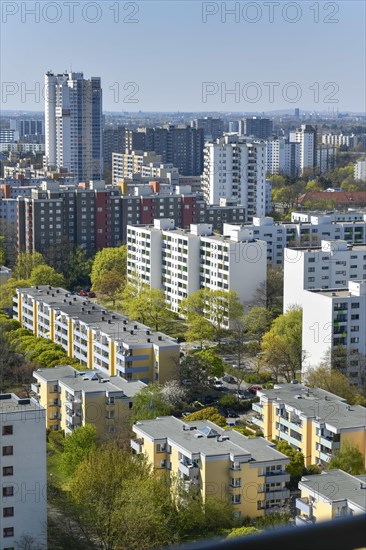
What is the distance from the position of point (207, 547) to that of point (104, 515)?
9.57 feet

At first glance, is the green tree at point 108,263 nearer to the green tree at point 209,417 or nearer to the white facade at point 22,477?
the green tree at point 209,417

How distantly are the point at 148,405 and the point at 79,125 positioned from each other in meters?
12.2

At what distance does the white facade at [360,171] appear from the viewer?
16.6m

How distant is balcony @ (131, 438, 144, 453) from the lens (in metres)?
3.70

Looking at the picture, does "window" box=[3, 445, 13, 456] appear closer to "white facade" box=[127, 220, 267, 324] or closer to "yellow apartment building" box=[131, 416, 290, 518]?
"yellow apartment building" box=[131, 416, 290, 518]

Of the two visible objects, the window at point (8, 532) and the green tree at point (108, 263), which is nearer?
the window at point (8, 532)

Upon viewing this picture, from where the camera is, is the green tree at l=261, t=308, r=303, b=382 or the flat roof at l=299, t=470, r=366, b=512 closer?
the flat roof at l=299, t=470, r=366, b=512

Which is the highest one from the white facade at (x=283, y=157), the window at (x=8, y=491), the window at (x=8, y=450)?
the white facade at (x=283, y=157)

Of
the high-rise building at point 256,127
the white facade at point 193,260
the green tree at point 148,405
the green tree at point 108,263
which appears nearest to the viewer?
the green tree at point 148,405

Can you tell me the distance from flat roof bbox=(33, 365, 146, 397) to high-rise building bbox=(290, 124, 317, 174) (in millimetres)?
13959

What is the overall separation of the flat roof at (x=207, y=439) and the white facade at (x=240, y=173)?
22.4ft

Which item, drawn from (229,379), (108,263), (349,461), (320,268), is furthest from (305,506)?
(108,263)

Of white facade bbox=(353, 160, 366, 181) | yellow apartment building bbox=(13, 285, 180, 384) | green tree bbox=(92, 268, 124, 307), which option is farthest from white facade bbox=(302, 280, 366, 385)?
white facade bbox=(353, 160, 366, 181)

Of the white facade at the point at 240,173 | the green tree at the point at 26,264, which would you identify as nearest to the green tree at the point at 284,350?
the green tree at the point at 26,264
